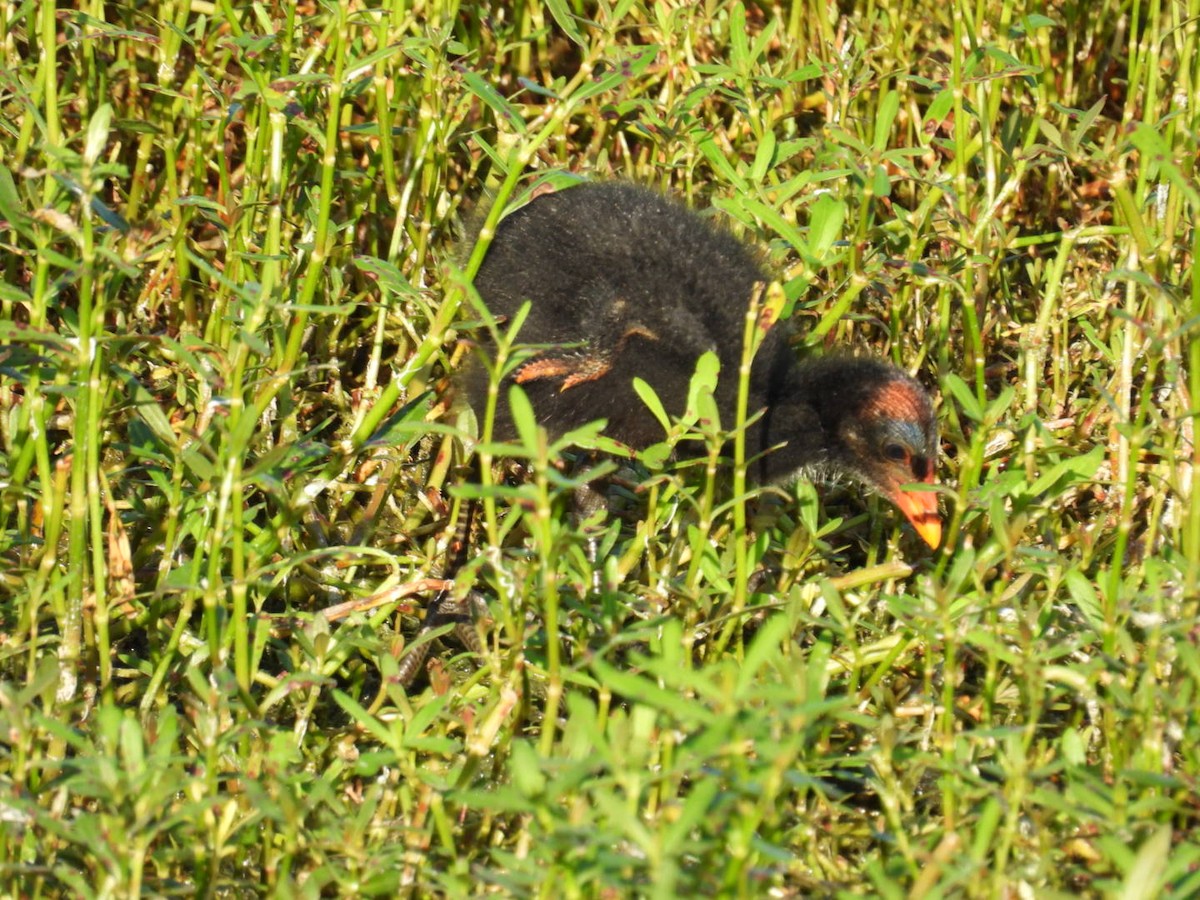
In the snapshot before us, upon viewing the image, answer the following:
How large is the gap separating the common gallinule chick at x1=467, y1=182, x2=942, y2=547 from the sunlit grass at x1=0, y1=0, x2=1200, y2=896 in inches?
5.3

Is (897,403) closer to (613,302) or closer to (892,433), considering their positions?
(892,433)

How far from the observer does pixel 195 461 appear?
8.34 ft

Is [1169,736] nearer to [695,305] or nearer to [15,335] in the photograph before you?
[695,305]

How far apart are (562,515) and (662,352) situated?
0.45 m

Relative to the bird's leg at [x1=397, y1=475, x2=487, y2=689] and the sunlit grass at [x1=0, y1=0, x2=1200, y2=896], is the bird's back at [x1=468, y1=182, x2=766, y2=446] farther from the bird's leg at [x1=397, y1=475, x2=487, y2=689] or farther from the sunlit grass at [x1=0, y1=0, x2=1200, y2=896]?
the bird's leg at [x1=397, y1=475, x2=487, y2=689]

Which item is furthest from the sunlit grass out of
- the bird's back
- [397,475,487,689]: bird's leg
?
the bird's back

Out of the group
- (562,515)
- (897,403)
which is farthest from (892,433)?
(562,515)

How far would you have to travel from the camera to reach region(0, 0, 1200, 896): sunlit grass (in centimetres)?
228

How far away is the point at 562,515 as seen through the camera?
10.5ft

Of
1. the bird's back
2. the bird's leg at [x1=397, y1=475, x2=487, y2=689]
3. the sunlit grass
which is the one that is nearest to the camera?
the sunlit grass

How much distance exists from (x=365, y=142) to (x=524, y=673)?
2.12m

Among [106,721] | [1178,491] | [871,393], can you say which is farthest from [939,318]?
[106,721]

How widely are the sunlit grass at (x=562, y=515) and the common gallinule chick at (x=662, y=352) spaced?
13cm

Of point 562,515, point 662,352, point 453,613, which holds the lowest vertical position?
point 453,613
